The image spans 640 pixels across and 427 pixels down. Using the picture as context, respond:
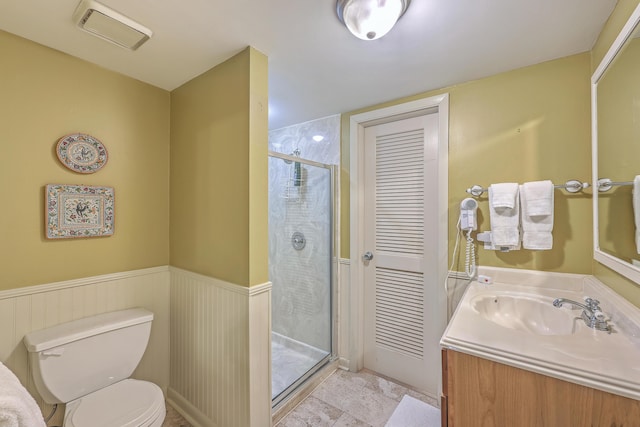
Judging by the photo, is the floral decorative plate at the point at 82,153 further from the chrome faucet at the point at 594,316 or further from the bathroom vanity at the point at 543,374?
the chrome faucet at the point at 594,316

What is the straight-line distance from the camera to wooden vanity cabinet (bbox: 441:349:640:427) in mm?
709

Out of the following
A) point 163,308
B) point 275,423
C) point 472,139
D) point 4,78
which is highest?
point 4,78

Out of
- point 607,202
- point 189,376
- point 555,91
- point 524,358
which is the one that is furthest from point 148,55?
point 607,202

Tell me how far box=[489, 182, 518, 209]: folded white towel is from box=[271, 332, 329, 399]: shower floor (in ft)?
5.87

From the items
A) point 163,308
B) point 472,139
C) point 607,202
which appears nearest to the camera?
point 607,202

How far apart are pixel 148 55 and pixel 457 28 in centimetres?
160

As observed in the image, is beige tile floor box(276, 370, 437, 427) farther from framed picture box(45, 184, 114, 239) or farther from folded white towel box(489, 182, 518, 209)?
framed picture box(45, 184, 114, 239)

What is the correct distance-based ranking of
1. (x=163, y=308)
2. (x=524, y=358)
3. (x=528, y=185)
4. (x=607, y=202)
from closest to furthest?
(x=524, y=358) → (x=607, y=202) → (x=528, y=185) → (x=163, y=308)

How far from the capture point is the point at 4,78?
1.31 meters

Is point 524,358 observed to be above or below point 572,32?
below

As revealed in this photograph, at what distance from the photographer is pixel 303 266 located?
7.77ft

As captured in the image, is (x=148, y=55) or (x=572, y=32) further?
(x=148, y=55)

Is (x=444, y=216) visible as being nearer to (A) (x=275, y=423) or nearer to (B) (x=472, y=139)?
(B) (x=472, y=139)

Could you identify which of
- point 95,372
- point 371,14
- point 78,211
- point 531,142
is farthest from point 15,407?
point 531,142
